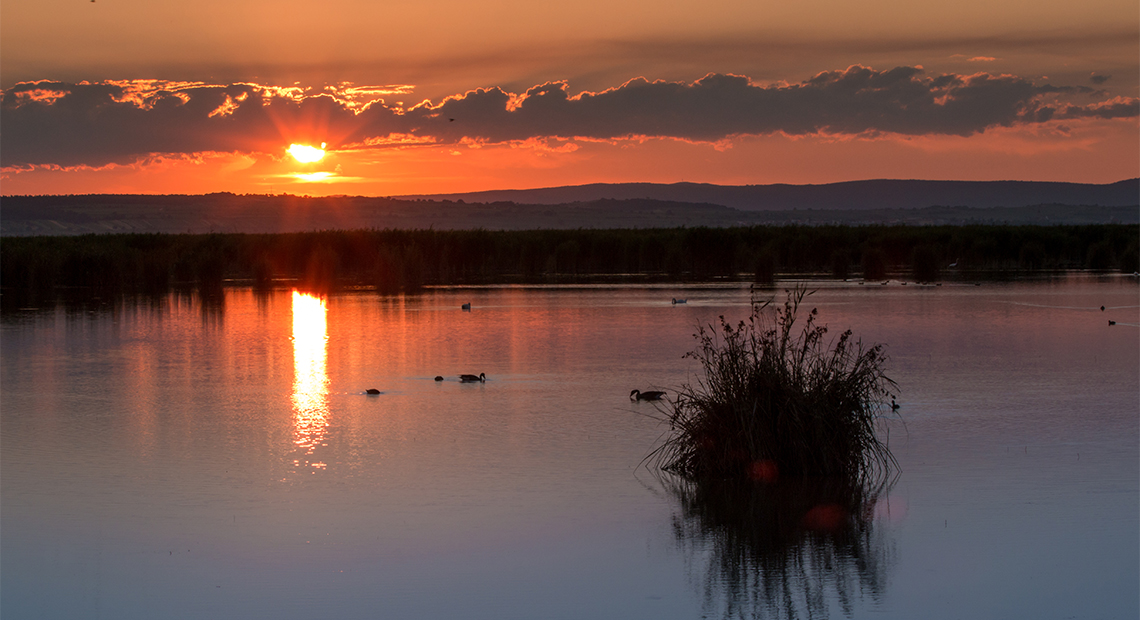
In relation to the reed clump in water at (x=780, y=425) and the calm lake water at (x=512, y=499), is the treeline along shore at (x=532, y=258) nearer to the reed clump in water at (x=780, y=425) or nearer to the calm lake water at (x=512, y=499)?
the calm lake water at (x=512, y=499)

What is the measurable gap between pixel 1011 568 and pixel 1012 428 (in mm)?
4086

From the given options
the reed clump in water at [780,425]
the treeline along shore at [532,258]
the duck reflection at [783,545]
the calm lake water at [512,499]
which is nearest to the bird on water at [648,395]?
the calm lake water at [512,499]

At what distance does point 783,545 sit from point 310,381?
27.1 ft

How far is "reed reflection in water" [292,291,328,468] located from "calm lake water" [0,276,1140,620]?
0.19ft

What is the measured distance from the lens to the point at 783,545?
652 centimetres

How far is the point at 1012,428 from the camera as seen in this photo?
9.90m

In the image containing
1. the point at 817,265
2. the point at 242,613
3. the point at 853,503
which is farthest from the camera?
the point at 817,265

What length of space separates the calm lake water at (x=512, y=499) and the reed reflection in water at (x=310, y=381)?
6cm

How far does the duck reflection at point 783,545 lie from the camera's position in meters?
5.63

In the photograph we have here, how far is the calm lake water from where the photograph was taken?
5742mm

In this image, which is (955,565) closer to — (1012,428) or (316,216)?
(1012,428)

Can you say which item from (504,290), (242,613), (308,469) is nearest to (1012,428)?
(308,469)

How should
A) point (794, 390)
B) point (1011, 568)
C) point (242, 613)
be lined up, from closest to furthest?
point (242, 613)
point (1011, 568)
point (794, 390)

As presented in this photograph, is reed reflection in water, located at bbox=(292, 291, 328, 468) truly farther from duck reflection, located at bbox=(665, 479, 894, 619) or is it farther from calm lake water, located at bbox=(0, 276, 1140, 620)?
duck reflection, located at bbox=(665, 479, 894, 619)
